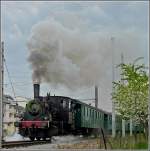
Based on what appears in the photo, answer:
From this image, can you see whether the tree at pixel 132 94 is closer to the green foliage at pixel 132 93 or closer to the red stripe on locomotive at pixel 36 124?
the green foliage at pixel 132 93

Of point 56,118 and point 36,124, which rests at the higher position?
point 56,118

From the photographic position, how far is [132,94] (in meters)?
10.1

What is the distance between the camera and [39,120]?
42.1 ft

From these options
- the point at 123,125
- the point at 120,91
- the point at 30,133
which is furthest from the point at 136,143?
the point at 30,133

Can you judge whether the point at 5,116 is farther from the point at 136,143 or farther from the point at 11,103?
the point at 136,143

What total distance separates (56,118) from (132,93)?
3.24 m

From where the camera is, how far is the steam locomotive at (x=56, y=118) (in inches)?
433

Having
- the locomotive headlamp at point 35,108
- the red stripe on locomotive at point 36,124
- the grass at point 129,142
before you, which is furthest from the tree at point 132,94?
the locomotive headlamp at point 35,108

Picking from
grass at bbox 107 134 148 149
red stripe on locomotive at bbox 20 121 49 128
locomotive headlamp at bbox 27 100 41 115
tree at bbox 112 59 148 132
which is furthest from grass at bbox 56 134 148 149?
locomotive headlamp at bbox 27 100 41 115

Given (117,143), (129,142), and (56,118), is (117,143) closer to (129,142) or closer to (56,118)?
(129,142)

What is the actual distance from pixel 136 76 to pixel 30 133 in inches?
135

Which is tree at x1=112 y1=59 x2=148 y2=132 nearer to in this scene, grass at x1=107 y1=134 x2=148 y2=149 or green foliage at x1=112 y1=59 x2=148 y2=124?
green foliage at x1=112 y1=59 x2=148 y2=124

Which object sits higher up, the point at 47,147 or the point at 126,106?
the point at 126,106

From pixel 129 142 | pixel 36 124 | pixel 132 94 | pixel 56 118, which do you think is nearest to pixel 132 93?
pixel 132 94
